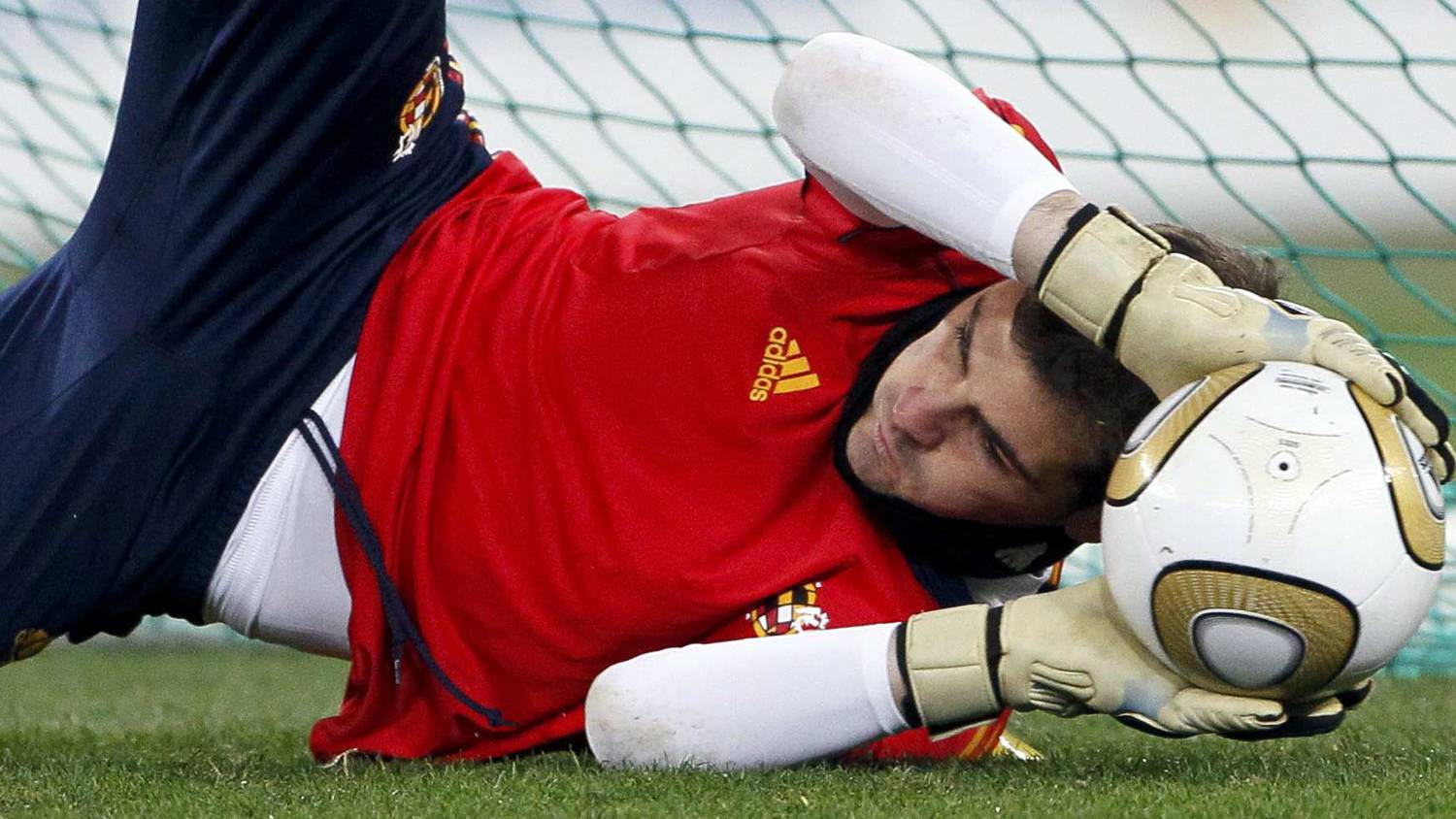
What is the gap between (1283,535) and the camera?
1.51 meters

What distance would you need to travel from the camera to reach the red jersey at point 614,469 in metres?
1.96

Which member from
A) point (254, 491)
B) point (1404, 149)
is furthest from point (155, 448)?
point (1404, 149)

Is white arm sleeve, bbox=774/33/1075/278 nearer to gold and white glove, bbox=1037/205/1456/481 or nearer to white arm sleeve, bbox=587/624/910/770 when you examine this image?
gold and white glove, bbox=1037/205/1456/481

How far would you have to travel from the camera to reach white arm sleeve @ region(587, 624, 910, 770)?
5.75 feet

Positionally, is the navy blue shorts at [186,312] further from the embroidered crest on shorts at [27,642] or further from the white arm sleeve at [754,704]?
the white arm sleeve at [754,704]

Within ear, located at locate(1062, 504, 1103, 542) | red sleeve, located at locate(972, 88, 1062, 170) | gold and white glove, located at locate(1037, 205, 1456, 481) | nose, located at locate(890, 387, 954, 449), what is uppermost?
red sleeve, located at locate(972, 88, 1062, 170)

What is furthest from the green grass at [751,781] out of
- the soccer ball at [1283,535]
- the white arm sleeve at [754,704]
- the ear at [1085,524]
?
the ear at [1085,524]

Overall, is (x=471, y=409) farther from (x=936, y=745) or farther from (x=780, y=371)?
(x=936, y=745)

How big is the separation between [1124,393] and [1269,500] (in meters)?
0.30

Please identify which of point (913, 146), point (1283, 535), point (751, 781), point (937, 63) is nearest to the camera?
point (1283, 535)

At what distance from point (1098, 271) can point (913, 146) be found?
26 cm

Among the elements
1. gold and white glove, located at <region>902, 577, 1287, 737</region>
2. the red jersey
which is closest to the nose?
the red jersey

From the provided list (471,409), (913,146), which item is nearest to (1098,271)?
(913,146)

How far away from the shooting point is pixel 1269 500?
152 centimetres
